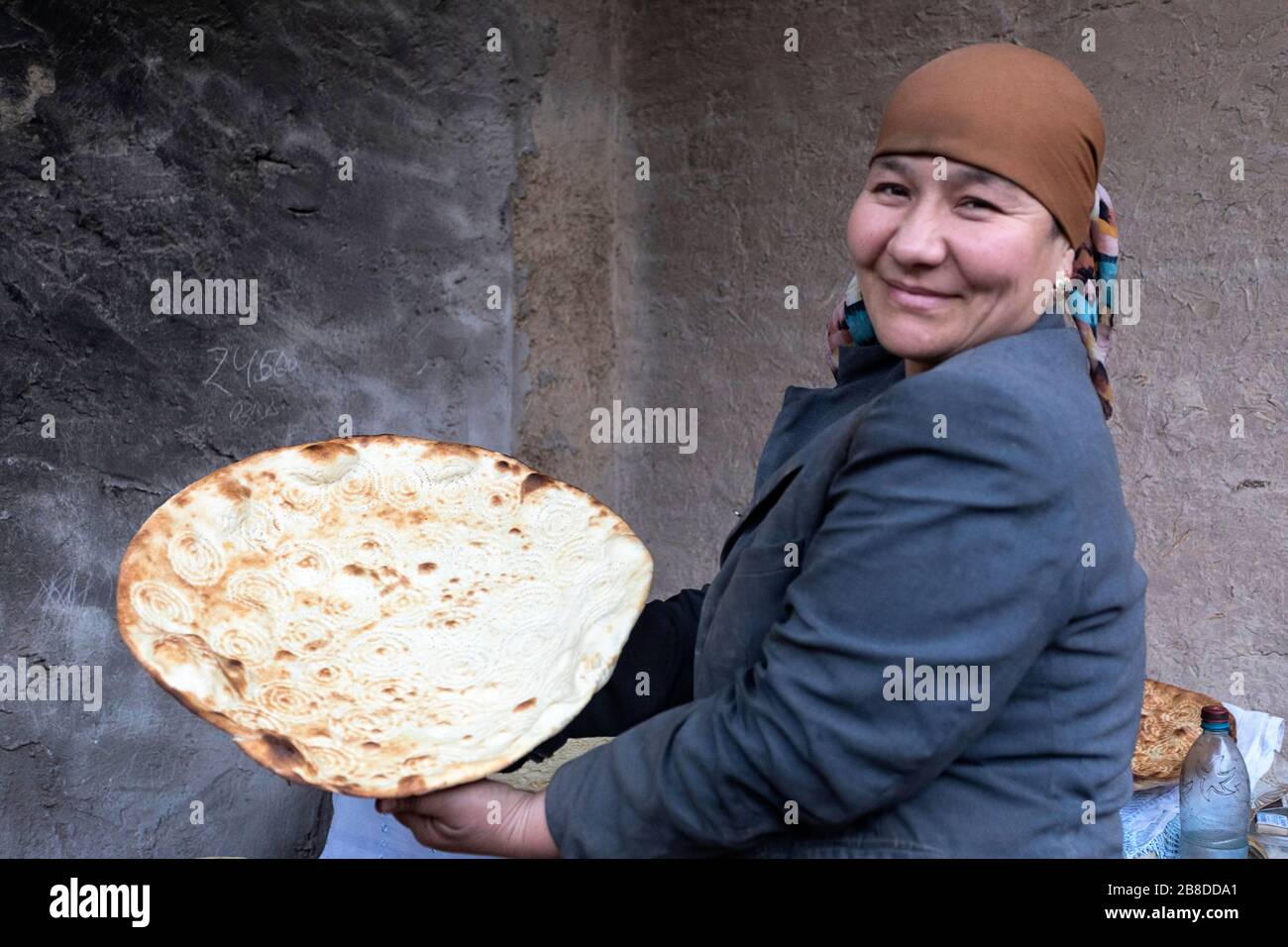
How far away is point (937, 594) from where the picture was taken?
1125 mm

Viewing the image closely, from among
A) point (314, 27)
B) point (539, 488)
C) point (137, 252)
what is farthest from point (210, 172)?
point (539, 488)

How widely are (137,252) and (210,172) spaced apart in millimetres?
228

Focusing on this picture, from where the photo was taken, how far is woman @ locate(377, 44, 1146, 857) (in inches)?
44.7

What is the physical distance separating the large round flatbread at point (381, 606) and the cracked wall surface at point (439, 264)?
0.93 metres

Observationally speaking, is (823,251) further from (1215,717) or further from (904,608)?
(904,608)

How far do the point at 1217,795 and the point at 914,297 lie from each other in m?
1.18

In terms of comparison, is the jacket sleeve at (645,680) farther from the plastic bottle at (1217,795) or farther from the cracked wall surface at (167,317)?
the cracked wall surface at (167,317)

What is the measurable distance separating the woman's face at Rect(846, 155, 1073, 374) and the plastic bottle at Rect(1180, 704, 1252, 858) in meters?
1.03

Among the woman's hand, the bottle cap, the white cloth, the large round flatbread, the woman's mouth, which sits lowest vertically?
the white cloth

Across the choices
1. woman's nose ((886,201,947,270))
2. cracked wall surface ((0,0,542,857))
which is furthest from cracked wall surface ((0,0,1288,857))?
woman's nose ((886,201,947,270))

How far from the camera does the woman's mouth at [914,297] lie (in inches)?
51.6

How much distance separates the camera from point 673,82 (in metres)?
3.38

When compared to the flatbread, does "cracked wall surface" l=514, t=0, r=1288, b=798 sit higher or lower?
higher

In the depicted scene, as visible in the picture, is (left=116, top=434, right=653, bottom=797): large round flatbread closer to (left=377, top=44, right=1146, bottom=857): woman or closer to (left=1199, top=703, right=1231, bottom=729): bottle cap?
(left=377, top=44, right=1146, bottom=857): woman
